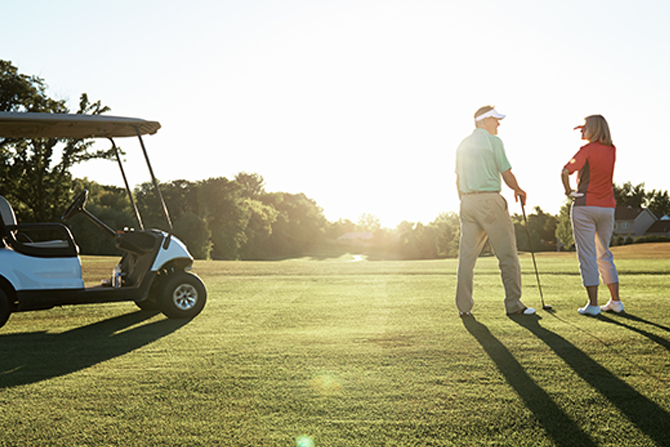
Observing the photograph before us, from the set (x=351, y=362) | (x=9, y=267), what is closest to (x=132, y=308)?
(x=9, y=267)

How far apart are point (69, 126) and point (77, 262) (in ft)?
6.13

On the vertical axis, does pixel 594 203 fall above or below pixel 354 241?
below

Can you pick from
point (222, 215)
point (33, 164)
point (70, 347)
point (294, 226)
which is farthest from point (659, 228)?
point (70, 347)

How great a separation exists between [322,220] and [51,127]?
9240 cm

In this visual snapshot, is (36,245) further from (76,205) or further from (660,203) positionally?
(660,203)

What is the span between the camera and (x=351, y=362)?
3.66 metres

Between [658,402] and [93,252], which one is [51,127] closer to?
[658,402]

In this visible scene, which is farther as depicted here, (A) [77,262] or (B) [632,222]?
(B) [632,222]

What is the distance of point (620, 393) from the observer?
2.82 meters

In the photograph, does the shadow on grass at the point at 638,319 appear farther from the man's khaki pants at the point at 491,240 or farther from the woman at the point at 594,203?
the man's khaki pants at the point at 491,240

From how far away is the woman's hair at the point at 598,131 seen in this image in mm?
5508

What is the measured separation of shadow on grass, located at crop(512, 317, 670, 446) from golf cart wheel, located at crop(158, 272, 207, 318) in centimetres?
391

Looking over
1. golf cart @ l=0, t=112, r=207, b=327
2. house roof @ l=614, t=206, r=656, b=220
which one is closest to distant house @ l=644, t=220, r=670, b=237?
house roof @ l=614, t=206, r=656, b=220

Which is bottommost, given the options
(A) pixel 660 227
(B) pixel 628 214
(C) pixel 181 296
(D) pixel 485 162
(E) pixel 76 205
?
(C) pixel 181 296
